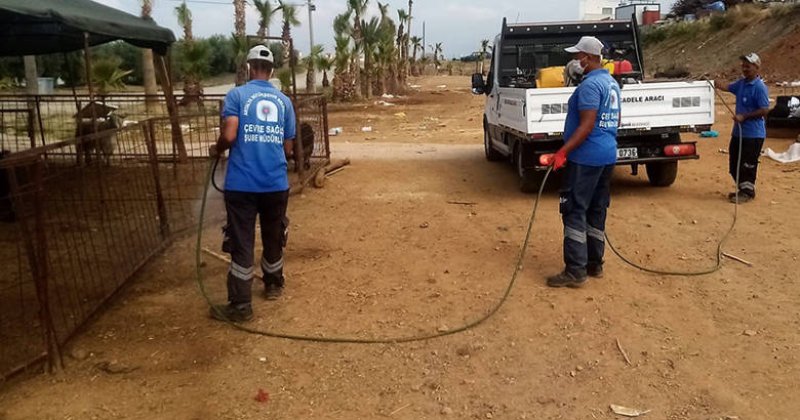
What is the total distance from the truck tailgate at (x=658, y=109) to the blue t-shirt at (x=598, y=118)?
2460 millimetres

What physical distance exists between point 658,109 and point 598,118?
10.6 feet

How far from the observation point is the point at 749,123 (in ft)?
25.8

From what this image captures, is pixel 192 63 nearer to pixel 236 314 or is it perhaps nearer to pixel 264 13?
pixel 264 13

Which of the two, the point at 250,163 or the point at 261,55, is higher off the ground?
the point at 261,55

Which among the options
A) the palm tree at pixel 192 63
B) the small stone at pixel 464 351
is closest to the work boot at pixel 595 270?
the small stone at pixel 464 351

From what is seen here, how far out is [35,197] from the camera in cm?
383

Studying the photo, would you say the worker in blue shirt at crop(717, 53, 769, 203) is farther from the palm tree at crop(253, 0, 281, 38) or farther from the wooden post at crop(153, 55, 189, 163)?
the palm tree at crop(253, 0, 281, 38)

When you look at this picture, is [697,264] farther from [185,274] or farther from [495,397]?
[185,274]

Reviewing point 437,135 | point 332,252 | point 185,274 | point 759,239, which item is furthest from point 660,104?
point 437,135

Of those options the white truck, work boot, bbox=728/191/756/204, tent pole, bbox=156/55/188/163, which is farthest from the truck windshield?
tent pole, bbox=156/55/188/163

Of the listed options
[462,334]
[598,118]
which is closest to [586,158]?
[598,118]

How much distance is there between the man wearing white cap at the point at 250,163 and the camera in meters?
4.56

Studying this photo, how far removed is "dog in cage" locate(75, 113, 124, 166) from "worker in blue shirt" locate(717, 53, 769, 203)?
653cm

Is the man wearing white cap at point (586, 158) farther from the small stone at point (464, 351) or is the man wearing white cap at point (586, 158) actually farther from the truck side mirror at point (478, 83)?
the truck side mirror at point (478, 83)
